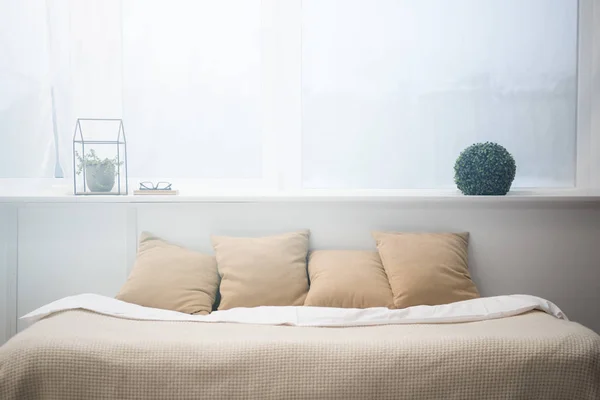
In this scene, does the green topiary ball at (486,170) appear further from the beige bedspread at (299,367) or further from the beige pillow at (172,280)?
the beige pillow at (172,280)

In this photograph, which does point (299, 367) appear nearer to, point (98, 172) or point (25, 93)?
point (98, 172)

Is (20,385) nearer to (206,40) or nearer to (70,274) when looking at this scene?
(70,274)

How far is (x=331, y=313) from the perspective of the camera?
7.59 feet

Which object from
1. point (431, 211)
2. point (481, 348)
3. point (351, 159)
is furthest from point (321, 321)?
point (351, 159)

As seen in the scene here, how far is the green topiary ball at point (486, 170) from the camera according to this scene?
9.25ft

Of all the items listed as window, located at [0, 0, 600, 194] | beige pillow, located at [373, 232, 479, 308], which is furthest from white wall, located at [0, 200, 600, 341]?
window, located at [0, 0, 600, 194]

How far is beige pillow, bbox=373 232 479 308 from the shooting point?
2.57m

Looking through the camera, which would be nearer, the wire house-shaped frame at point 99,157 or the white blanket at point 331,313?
the white blanket at point 331,313

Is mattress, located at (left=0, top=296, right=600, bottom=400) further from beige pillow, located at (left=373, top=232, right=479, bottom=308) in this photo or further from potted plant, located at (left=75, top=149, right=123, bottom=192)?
potted plant, located at (left=75, top=149, right=123, bottom=192)

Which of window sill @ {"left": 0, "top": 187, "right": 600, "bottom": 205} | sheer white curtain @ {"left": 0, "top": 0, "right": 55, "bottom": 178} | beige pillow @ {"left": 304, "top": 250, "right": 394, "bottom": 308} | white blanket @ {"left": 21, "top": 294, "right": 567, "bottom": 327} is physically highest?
sheer white curtain @ {"left": 0, "top": 0, "right": 55, "bottom": 178}

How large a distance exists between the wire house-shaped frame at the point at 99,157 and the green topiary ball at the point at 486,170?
1.56 meters

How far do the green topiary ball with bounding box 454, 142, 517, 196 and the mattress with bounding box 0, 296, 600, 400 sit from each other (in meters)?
0.98

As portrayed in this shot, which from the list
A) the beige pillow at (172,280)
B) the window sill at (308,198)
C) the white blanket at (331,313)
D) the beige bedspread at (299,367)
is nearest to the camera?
the beige bedspread at (299,367)

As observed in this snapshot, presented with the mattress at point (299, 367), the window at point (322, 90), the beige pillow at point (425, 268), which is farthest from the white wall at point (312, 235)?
the mattress at point (299, 367)
